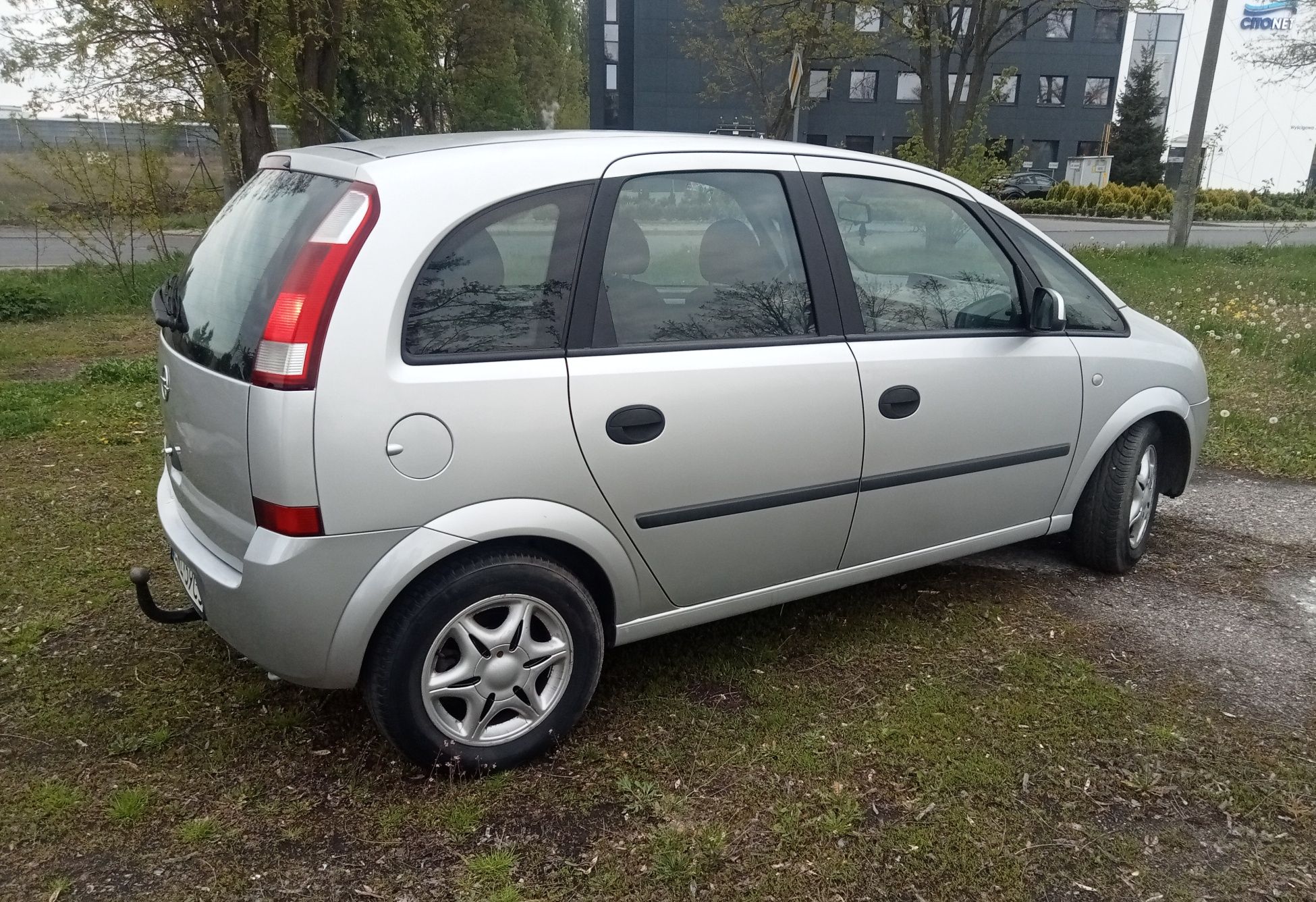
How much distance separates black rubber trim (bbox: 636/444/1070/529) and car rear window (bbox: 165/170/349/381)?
1.14m

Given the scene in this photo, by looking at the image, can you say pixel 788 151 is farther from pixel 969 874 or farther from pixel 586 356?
pixel 969 874

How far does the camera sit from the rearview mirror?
321 centimetres

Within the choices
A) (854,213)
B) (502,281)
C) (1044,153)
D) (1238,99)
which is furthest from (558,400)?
Result: (1238,99)

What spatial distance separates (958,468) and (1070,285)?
3.27 feet

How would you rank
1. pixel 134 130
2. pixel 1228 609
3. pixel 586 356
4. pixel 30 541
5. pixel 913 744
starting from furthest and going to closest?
pixel 134 130 → pixel 30 541 → pixel 1228 609 → pixel 913 744 → pixel 586 356

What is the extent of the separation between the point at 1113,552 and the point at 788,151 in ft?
7.25

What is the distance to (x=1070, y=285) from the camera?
378 centimetres

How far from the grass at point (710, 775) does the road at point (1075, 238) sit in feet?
29.6

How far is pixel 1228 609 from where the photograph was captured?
383 cm

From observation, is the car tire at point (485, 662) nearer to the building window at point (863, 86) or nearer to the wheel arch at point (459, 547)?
the wheel arch at point (459, 547)

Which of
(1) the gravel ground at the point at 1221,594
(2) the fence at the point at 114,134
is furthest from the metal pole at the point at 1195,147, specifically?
(2) the fence at the point at 114,134

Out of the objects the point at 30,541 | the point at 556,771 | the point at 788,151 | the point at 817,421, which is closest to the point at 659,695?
the point at 556,771

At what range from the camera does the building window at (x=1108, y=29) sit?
141 ft

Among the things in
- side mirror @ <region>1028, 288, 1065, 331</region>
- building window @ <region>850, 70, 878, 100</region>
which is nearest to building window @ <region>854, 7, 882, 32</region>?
side mirror @ <region>1028, 288, 1065, 331</region>
